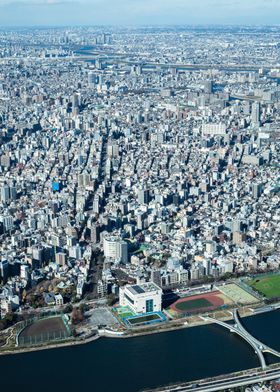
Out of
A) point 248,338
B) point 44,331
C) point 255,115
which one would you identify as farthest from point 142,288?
point 255,115

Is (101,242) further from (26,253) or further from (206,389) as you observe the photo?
(206,389)

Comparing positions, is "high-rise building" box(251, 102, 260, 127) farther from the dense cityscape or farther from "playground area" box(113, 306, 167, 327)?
"playground area" box(113, 306, 167, 327)

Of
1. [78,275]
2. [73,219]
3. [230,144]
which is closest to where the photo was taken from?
[78,275]

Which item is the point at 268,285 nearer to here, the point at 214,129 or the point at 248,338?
the point at 248,338

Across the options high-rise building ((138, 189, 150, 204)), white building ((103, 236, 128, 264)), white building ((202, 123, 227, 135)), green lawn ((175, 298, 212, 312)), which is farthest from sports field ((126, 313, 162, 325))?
white building ((202, 123, 227, 135))

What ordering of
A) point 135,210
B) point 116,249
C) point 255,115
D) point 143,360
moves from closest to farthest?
point 143,360 → point 116,249 → point 135,210 → point 255,115

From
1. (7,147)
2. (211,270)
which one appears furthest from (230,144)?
→ (211,270)
